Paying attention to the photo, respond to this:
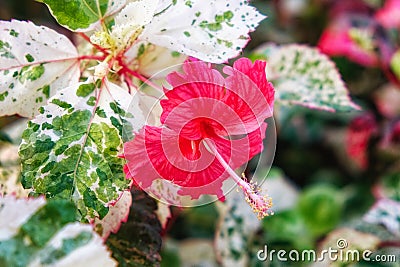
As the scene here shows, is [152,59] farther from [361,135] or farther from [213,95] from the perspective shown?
[361,135]

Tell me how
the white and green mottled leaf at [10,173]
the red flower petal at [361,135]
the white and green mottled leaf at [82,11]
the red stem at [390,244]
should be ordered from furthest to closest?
the red flower petal at [361,135]
the red stem at [390,244]
the white and green mottled leaf at [10,173]
the white and green mottled leaf at [82,11]

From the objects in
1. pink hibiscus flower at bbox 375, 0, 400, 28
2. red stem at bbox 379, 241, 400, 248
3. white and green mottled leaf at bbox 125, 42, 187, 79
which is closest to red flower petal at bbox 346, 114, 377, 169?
pink hibiscus flower at bbox 375, 0, 400, 28

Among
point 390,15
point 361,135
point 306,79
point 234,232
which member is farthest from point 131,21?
point 390,15

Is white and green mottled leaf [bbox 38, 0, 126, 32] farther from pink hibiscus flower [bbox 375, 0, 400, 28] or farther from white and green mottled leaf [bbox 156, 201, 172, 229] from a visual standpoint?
pink hibiscus flower [bbox 375, 0, 400, 28]

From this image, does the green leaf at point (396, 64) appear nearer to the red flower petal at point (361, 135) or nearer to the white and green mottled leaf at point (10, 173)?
the red flower petal at point (361, 135)

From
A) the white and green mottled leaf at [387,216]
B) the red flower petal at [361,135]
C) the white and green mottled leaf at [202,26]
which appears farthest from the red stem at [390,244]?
the white and green mottled leaf at [202,26]

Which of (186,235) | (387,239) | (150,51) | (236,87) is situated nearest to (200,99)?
(236,87)
